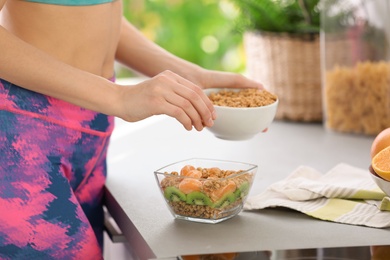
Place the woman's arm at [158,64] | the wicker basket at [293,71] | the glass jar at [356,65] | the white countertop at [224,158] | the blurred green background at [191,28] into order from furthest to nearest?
1. the blurred green background at [191,28]
2. the wicker basket at [293,71]
3. the glass jar at [356,65]
4. the woman's arm at [158,64]
5. the white countertop at [224,158]

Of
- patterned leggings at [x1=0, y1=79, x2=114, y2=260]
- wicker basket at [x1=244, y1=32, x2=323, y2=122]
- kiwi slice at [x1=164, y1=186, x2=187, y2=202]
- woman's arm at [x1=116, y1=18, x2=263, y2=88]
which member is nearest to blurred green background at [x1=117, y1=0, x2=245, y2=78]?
wicker basket at [x1=244, y1=32, x2=323, y2=122]

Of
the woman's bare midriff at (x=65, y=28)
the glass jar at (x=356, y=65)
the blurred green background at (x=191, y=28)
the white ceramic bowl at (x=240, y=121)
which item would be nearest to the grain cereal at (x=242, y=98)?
the white ceramic bowl at (x=240, y=121)

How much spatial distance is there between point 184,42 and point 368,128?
2512 millimetres

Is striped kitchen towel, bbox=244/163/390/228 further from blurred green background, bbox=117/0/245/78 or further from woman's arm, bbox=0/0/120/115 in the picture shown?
blurred green background, bbox=117/0/245/78

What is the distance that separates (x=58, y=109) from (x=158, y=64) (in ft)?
0.99

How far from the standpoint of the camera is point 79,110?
1.49 meters

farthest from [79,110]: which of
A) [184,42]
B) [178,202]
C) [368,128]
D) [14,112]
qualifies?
[184,42]

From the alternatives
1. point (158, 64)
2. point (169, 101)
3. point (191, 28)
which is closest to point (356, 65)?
point (158, 64)

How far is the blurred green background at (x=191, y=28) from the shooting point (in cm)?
438

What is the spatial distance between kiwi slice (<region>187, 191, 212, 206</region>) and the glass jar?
772 millimetres

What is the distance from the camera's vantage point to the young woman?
1.33 m

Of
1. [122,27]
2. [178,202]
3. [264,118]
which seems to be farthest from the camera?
[122,27]

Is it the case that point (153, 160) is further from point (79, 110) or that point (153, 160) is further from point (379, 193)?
point (379, 193)

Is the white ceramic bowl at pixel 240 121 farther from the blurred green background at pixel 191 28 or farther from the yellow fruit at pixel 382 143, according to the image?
the blurred green background at pixel 191 28
